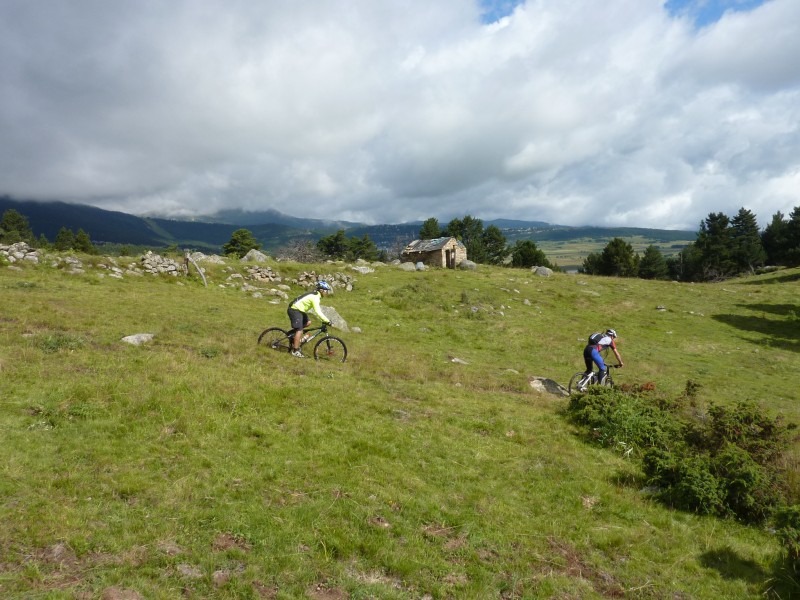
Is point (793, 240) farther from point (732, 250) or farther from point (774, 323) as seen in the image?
point (774, 323)

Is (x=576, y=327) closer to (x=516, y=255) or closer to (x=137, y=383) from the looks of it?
(x=137, y=383)

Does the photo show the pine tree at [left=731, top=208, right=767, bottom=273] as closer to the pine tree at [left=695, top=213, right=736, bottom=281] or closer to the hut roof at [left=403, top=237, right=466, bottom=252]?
the pine tree at [left=695, top=213, right=736, bottom=281]

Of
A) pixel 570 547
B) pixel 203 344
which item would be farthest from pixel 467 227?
pixel 570 547

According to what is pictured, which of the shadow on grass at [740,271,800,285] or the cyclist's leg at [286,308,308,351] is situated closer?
the cyclist's leg at [286,308,308,351]

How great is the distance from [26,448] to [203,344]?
8.24m

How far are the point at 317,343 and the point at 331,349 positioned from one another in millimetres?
696

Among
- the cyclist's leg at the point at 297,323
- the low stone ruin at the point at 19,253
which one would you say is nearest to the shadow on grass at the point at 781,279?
the cyclist's leg at the point at 297,323

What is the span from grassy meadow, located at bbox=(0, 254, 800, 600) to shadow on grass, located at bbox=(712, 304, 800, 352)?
16.5 metres

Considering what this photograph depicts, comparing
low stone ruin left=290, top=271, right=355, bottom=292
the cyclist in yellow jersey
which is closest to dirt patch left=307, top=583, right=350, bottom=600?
the cyclist in yellow jersey

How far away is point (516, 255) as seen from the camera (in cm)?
9619

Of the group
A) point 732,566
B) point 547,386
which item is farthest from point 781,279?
Result: point 732,566

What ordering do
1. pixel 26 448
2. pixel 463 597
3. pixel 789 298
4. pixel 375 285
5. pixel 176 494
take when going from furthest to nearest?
pixel 789 298 → pixel 375 285 → pixel 26 448 → pixel 176 494 → pixel 463 597

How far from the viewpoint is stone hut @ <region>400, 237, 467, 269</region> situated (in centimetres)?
6172

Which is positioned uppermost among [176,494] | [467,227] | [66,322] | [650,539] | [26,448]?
[467,227]
